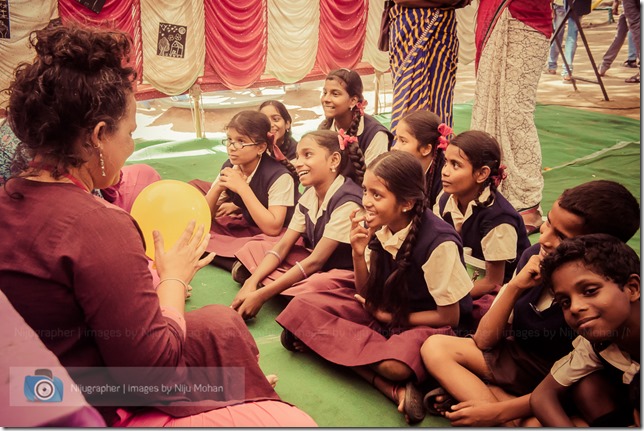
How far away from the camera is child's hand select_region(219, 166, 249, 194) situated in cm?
263

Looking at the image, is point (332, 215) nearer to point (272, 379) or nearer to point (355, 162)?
point (355, 162)

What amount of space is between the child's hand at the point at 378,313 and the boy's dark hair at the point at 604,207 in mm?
607

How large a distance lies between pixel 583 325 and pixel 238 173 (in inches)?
67.5

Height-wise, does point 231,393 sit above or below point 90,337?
below

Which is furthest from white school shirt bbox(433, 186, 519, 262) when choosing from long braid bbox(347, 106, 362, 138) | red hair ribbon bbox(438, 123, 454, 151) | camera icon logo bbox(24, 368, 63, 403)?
camera icon logo bbox(24, 368, 63, 403)

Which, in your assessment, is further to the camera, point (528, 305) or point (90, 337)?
point (528, 305)

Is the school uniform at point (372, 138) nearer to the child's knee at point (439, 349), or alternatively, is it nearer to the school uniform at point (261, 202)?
the school uniform at point (261, 202)

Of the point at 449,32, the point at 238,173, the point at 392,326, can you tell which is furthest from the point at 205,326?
the point at 449,32

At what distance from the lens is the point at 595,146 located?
2.62m

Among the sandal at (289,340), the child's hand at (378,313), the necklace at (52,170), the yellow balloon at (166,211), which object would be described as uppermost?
the necklace at (52,170)

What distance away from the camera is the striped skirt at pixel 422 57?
260 cm

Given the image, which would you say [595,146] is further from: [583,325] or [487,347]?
[583,325]

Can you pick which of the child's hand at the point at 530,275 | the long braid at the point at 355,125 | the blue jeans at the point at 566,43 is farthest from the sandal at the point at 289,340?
the blue jeans at the point at 566,43

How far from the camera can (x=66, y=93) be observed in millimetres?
1165
